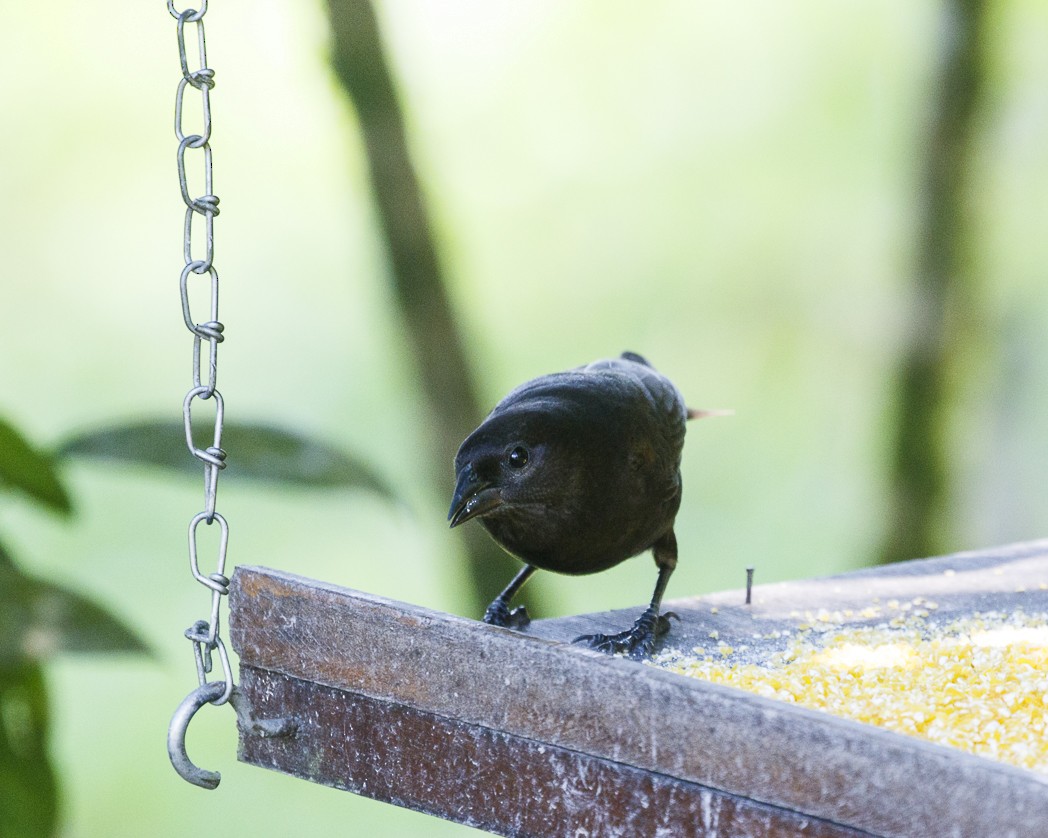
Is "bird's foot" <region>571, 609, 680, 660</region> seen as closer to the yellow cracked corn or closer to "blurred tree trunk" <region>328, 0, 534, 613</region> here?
the yellow cracked corn

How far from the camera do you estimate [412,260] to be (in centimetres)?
461

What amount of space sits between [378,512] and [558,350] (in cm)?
112

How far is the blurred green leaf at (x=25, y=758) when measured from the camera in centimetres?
296

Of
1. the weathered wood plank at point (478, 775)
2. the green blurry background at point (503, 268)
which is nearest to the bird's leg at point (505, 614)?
the weathered wood plank at point (478, 775)

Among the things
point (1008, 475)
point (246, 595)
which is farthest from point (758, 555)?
point (246, 595)

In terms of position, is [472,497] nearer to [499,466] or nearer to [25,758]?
[499,466]

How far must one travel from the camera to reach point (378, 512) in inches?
244

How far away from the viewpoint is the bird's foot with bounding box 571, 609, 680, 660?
199 centimetres

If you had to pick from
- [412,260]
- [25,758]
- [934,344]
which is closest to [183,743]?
[25,758]

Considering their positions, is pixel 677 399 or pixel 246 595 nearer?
pixel 246 595

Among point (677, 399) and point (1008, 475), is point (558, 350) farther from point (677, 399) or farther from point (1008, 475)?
point (677, 399)

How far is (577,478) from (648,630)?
0.98ft

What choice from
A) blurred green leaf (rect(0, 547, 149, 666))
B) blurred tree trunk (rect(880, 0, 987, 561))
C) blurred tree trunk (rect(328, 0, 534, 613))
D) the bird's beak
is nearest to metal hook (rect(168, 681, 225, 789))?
the bird's beak

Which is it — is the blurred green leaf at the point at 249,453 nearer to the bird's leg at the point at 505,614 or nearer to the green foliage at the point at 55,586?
the green foliage at the point at 55,586
